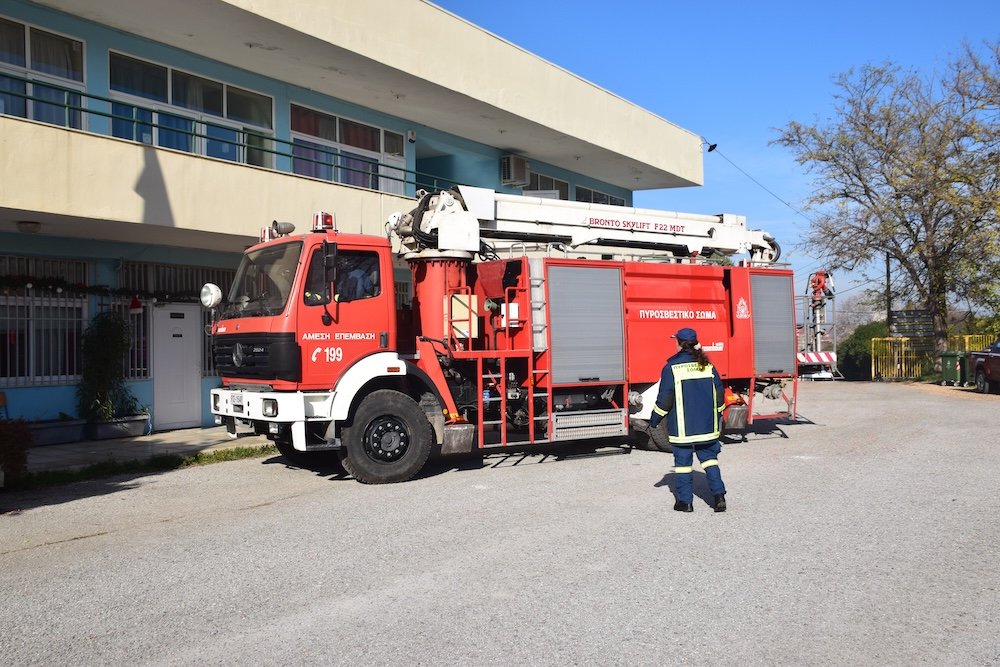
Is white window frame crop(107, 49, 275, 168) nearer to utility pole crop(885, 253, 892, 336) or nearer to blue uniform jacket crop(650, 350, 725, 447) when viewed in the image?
blue uniform jacket crop(650, 350, 725, 447)

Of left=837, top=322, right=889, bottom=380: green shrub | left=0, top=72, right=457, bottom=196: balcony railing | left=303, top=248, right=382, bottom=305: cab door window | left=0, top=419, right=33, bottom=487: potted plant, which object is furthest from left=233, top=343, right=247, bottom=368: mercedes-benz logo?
left=837, top=322, right=889, bottom=380: green shrub

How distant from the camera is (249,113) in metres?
16.7

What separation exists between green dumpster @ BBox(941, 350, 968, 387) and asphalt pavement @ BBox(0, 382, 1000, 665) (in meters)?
18.6

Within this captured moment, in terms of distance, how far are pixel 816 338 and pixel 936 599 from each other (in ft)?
31.9

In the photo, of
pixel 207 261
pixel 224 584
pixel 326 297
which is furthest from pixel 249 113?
pixel 224 584

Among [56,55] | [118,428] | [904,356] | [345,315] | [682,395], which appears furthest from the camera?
[904,356]

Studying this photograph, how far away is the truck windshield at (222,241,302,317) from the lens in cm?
964

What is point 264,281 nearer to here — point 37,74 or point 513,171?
point 37,74

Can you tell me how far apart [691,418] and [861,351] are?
96.7 ft

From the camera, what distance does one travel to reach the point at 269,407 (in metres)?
9.38

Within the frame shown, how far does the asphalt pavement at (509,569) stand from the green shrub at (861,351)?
2516cm

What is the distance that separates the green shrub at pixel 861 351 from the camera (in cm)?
3419

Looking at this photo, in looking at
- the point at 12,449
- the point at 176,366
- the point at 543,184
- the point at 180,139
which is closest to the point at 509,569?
the point at 12,449

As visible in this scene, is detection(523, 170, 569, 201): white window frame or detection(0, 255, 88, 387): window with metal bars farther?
detection(523, 170, 569, 201): white window frame
